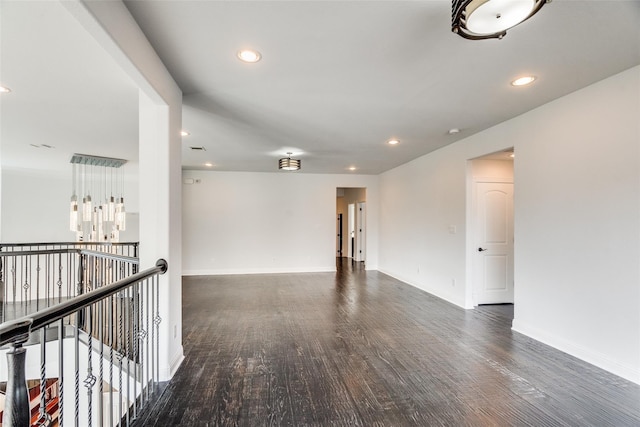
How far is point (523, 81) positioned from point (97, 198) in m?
8.92

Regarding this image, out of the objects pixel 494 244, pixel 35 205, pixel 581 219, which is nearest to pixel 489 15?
pixel 581 219

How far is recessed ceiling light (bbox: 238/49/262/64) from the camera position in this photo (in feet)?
6.98

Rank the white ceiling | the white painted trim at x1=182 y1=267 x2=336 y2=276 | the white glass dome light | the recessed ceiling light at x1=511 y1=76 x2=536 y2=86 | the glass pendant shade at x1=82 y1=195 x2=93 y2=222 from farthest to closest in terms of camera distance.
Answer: the white painted trim at x1=182 y1=267 x2=336 y2=276 → the glass pendant shade at x1=82 y1=195 x2=93 y2=222 → the recessed ceiling light at x1=511 y1=76 x2=536 y2=86 → the white ceiling → the white glass dome light

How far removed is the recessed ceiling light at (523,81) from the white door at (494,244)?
6.96 ft

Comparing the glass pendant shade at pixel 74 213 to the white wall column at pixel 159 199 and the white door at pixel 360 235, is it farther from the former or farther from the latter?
the white door at pixel 360 235

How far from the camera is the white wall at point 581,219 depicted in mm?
2453

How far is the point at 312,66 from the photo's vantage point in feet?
7.69

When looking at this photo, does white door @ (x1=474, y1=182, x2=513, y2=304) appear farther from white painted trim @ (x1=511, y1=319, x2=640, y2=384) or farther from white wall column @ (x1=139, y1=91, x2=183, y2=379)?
white wall column @ (x1=139, y1=91, x2=183, y2=379)

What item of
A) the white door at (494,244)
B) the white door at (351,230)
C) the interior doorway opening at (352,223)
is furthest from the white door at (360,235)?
the white door at (494,244)

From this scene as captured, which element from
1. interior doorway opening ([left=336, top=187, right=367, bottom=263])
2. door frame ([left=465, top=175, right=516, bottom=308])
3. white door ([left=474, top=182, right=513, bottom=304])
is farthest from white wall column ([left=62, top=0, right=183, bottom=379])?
interior doorway opening ([left=336, top=187, right=367, bottom=263])

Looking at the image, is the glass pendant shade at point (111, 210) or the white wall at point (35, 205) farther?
the white wall at point (35, 205)

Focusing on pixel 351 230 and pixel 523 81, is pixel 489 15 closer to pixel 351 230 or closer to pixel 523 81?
pixel 523 81

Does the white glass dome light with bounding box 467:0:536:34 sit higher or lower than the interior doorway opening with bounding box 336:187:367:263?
higher

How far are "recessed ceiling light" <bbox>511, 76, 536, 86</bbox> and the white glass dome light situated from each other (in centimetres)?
129
